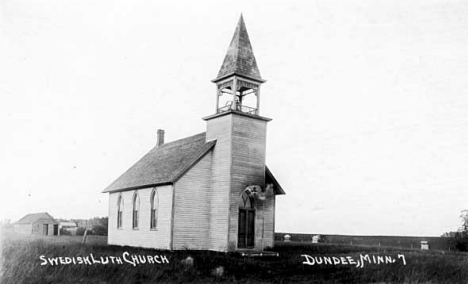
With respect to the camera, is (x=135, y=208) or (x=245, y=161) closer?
(x=245, y=161)

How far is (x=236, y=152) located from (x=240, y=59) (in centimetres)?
522

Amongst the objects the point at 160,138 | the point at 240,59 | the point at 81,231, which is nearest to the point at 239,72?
the point at 240,59

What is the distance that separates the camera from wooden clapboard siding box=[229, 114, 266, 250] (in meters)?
26.0

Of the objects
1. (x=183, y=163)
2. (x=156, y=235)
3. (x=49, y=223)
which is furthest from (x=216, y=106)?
(x=49, y=223)

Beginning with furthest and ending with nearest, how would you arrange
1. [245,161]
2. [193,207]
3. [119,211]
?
[119,211] → [245,161] → [193,207]

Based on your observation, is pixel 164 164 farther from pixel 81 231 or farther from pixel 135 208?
pixel 81 231

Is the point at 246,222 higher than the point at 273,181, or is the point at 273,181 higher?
the point at 273,181

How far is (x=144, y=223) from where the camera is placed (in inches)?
1151

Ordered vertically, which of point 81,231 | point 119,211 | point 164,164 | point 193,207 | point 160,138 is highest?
point 160,138

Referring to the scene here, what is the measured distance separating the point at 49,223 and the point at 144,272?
83.9 ft

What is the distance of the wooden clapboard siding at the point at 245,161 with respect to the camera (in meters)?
26.0

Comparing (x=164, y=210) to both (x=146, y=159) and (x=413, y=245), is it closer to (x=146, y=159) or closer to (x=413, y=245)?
(x=146, y=159)

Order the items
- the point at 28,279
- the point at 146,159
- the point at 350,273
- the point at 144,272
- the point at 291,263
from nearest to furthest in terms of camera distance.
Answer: the point at 28,279
the point at 144,272
the point at 350,273
the point at 291,263
the point at 146,159

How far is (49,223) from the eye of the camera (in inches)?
1581
